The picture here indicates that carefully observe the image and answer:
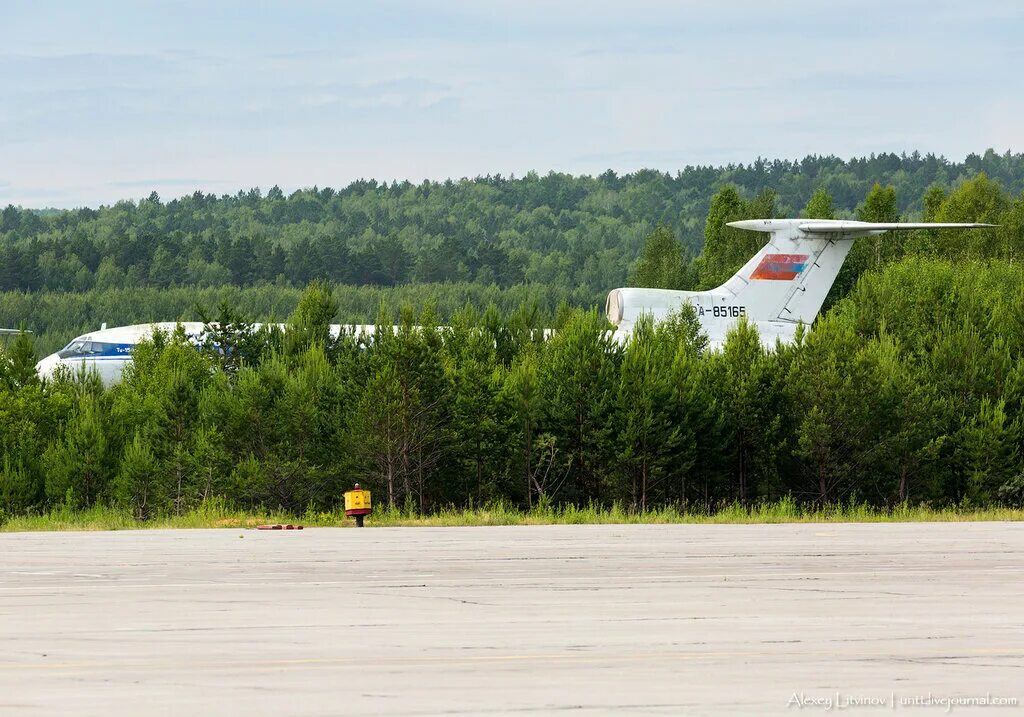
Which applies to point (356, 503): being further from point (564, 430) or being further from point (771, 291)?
point (771, 291)

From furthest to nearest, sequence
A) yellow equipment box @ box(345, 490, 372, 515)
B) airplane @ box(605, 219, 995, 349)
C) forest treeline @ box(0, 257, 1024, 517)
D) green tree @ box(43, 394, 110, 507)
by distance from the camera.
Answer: airplane @ box(605, 219, 995, 349), green tree @ box(43, 394, 110, 507), forest treeline @ box(0, 257, 1024, 517), yellow equipment box @ box(345, 490, 372, 515)

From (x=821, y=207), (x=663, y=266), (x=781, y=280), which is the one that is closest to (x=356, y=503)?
(x=781, y=280)

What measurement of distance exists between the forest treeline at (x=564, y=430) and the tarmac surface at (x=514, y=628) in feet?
59.1

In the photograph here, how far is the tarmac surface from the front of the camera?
34.6 ft

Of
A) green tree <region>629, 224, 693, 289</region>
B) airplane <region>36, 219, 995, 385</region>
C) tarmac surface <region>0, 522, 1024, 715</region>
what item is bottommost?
tarmac surface <region>0, 522, 1024, 715</region>

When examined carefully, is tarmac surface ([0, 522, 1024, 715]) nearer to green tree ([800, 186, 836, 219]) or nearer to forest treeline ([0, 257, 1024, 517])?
forest treeline ([0, 257, 1024, 517])

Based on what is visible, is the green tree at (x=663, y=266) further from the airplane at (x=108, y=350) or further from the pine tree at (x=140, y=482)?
the pine tree at (x=140, y=482)

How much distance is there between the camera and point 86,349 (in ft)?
203

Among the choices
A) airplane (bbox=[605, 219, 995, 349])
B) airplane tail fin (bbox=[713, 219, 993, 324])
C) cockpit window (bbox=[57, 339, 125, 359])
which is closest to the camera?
airplane (bbox=[605, 219, 995, 349])

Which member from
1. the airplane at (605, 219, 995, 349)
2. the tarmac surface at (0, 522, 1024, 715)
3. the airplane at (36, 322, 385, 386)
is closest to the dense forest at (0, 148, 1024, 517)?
the airplane at (36, 322, 385, 386)

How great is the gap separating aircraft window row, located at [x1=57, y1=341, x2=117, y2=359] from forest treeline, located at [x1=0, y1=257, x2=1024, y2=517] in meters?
14.1

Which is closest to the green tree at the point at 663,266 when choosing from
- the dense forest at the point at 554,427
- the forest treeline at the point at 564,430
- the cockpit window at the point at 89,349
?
the cockpit window at the point at 89,349

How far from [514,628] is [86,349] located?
2039 inches

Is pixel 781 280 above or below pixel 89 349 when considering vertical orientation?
above
